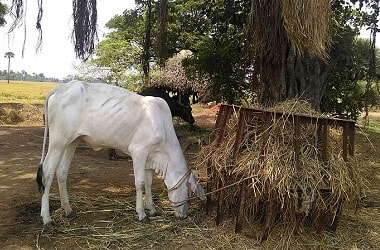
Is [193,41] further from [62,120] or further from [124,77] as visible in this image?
[62,120]

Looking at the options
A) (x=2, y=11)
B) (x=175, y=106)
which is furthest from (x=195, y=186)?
(x=2, y=11)

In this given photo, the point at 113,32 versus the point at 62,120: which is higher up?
the point at 113,32

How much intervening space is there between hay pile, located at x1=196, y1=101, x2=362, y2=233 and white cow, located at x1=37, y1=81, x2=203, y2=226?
603mm

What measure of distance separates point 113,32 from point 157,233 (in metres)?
22.5

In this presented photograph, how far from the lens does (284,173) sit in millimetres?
4086

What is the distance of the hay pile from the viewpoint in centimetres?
411

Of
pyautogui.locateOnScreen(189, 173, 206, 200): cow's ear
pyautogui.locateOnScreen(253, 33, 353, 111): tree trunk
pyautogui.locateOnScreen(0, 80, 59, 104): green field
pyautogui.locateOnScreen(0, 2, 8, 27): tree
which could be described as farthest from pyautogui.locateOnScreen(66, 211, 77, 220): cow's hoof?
pyautogui.locateOnScreen(0, 2, 8, 27): tree

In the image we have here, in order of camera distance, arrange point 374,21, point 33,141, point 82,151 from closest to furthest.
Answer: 1. point 374,21
2. point 82,151
3. point 33,141

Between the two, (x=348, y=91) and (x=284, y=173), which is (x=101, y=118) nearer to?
(x=284, y=173)

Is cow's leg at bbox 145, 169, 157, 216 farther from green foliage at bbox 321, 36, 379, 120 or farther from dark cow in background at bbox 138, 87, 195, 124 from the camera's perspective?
dark cow in background at bbox 138, 87, 195, 124

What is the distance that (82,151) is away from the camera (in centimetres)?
1061

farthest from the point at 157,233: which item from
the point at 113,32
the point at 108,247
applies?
the point at 113,32

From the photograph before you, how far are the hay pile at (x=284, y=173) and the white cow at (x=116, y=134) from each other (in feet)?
1.98

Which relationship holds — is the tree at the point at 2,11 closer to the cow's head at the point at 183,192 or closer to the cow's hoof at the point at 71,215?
the cow's hoof at the point at 71,215
